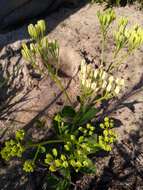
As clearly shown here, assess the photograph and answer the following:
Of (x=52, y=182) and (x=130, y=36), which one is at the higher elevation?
(x=130, y=36)

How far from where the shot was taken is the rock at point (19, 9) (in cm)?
431

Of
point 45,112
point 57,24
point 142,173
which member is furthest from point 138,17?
point 142,173

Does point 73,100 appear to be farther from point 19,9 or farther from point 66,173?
point 19,9

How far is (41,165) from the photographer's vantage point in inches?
113

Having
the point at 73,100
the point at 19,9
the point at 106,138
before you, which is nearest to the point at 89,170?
the point at 106,138

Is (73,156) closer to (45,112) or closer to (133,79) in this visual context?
(45,112)

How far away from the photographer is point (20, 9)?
14.5 ft

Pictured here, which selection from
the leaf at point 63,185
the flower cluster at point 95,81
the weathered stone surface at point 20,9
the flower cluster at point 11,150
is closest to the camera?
the flower cluster at point 11,150

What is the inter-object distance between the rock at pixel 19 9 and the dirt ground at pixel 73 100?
159mm

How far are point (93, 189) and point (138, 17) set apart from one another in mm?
2407

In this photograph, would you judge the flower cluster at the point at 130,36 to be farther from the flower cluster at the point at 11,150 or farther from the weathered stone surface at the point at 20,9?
the weathered stone surface at the point at 20,9

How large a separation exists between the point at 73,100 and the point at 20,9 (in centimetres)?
152

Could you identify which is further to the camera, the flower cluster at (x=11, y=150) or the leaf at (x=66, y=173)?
the leaf at (x=66, y=173)

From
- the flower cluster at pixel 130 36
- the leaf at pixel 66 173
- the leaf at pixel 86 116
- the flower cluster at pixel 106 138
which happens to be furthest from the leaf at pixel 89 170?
the flower cluster at pixel 130 36
